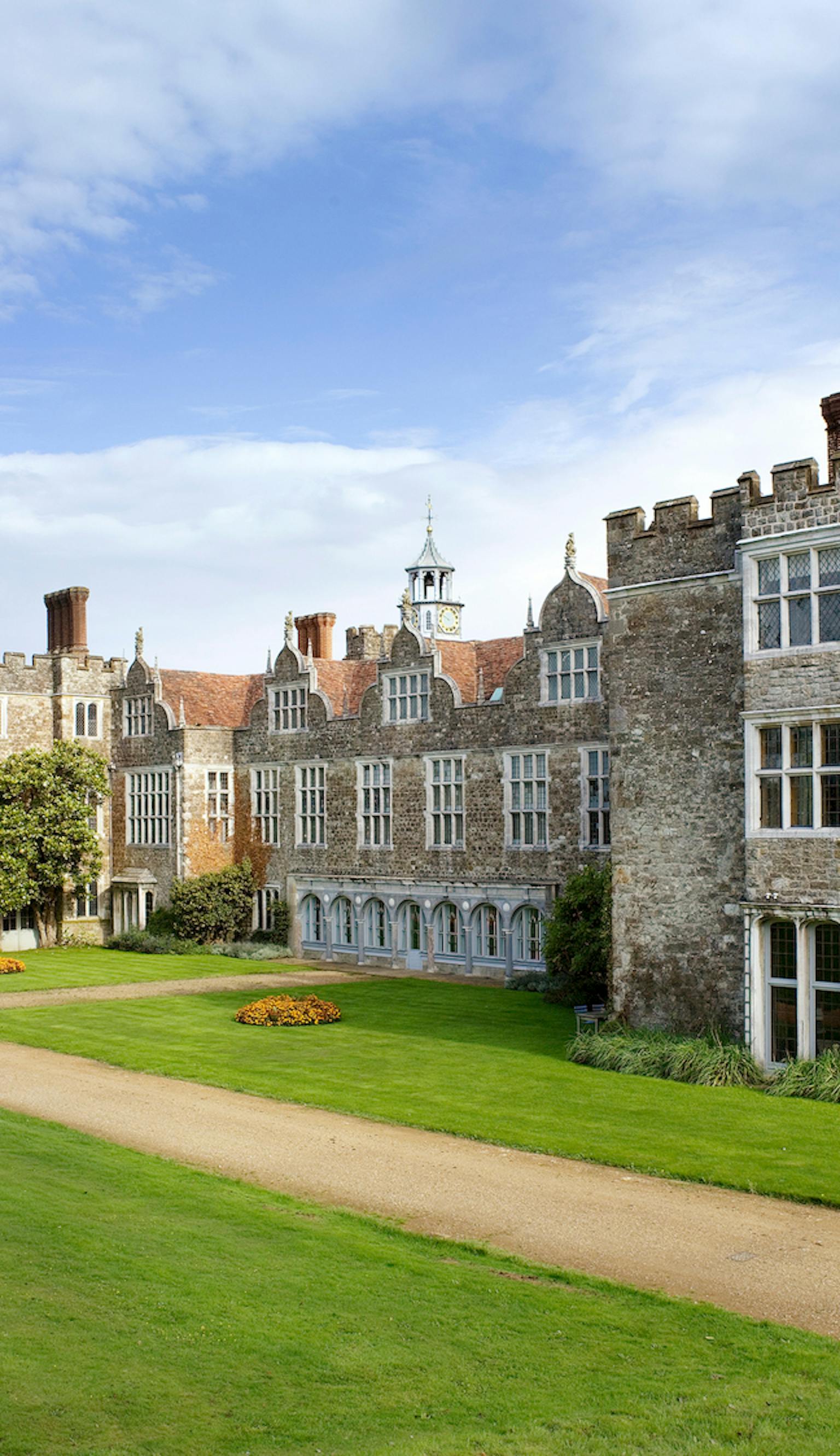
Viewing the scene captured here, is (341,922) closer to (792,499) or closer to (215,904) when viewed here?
(215,904)

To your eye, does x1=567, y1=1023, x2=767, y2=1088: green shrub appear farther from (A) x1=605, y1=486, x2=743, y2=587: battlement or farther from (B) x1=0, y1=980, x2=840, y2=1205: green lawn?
(A) x1=605, y1=486, x2=743, y2=587: battlement

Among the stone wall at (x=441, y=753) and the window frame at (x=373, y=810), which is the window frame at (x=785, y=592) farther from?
the window frame at (x=373, y=810)

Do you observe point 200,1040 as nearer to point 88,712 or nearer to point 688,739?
point 688,739

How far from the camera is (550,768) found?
3030cm

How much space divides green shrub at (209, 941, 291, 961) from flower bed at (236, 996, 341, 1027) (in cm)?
1126

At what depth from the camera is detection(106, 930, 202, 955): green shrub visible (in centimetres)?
3794

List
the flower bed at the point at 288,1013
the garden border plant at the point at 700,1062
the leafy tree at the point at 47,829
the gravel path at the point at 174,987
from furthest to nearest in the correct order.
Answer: the leafy tree at the point at 47,829, the gravel path at the point at 174,987, the flower bed at the point at 288,1013, the garden border plant at the point at 700,1062

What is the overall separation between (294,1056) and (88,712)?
24.3m

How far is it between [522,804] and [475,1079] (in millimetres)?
13004

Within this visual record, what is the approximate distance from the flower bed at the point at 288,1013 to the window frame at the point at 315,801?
11948mm

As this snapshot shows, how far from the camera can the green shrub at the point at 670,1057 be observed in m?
17.8

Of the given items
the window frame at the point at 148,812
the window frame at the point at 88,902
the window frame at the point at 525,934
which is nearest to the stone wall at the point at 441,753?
the window frame at the point at 525,934

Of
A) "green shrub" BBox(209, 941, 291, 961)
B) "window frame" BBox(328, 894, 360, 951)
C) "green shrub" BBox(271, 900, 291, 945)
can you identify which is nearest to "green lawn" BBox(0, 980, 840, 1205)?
"window frame" BBox(328, 894, 360, 951)

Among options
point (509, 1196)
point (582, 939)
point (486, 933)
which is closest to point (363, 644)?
point (486, 933)
